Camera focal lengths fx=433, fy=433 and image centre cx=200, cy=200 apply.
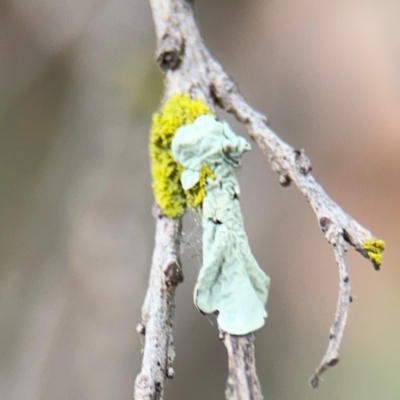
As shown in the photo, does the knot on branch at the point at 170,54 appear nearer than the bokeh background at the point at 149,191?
Yes

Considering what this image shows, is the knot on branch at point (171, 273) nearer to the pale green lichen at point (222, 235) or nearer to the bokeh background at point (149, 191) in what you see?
the pale green lichen at point (222, 235)

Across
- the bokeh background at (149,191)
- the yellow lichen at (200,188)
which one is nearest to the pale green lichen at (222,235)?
the yellow lichen at (200,188)

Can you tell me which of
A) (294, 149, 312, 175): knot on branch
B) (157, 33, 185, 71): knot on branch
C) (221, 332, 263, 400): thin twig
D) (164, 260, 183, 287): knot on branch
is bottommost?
(221, 332, 263, 400): thin twig

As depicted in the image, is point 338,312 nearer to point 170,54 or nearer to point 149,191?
point 170,54

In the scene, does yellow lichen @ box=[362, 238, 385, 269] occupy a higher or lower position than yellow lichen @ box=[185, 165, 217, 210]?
lower

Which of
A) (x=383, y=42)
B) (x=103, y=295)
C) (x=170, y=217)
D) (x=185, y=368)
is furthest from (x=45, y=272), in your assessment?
(x=383, y=42)

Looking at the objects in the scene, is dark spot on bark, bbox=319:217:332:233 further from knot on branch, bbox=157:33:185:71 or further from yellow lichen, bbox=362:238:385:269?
knot on branch, bbox=157:33:185:71

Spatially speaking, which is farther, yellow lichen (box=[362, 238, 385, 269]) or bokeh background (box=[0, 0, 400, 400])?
bokeh background (box=[0, 0, 400, 400])

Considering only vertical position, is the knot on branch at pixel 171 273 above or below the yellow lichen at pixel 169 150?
Answer: below

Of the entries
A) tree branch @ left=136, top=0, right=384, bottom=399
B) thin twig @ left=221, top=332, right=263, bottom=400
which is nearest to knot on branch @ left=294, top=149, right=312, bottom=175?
tree branch @ left=136, top=0, right=384, bottom=399
